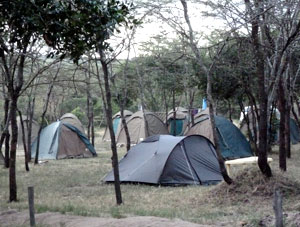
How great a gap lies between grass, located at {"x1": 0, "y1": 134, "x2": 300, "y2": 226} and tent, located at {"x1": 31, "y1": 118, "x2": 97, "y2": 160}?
7810mm

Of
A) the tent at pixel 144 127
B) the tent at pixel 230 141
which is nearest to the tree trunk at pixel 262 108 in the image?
the tent at pixel 230 141

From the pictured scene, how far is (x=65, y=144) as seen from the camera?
21.3 metres

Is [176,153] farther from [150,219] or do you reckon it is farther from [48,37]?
[48,37]

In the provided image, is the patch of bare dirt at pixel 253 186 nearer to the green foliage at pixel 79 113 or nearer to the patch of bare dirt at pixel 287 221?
the patch of bare dirt at pixel 287 221

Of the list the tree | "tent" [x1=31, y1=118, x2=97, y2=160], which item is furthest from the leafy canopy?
"tent" [x1=31, y1=118, x2=97, y2=160]

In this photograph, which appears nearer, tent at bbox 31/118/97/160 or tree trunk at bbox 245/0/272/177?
tree trunk at bbox 245/0/272/177

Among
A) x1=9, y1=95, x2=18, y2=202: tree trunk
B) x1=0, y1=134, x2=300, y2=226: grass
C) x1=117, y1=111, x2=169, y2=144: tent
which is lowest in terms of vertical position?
x1=0, y1=134, x2=300, y2=226: grass

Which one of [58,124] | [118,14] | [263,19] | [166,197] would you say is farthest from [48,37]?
[58,124]

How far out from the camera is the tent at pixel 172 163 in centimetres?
1225

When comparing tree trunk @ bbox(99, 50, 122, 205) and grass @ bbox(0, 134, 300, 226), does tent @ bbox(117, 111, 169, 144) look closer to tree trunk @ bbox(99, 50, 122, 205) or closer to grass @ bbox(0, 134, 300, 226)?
grass @ bbox(0, 134, 300, 226)

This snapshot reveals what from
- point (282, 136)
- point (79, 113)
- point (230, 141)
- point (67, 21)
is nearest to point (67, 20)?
point (67, 21)

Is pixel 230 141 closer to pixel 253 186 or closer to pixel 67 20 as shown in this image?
pixel 253 186

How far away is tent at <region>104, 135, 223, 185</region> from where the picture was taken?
40.2 feet

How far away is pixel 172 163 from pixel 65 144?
9.86 meters
